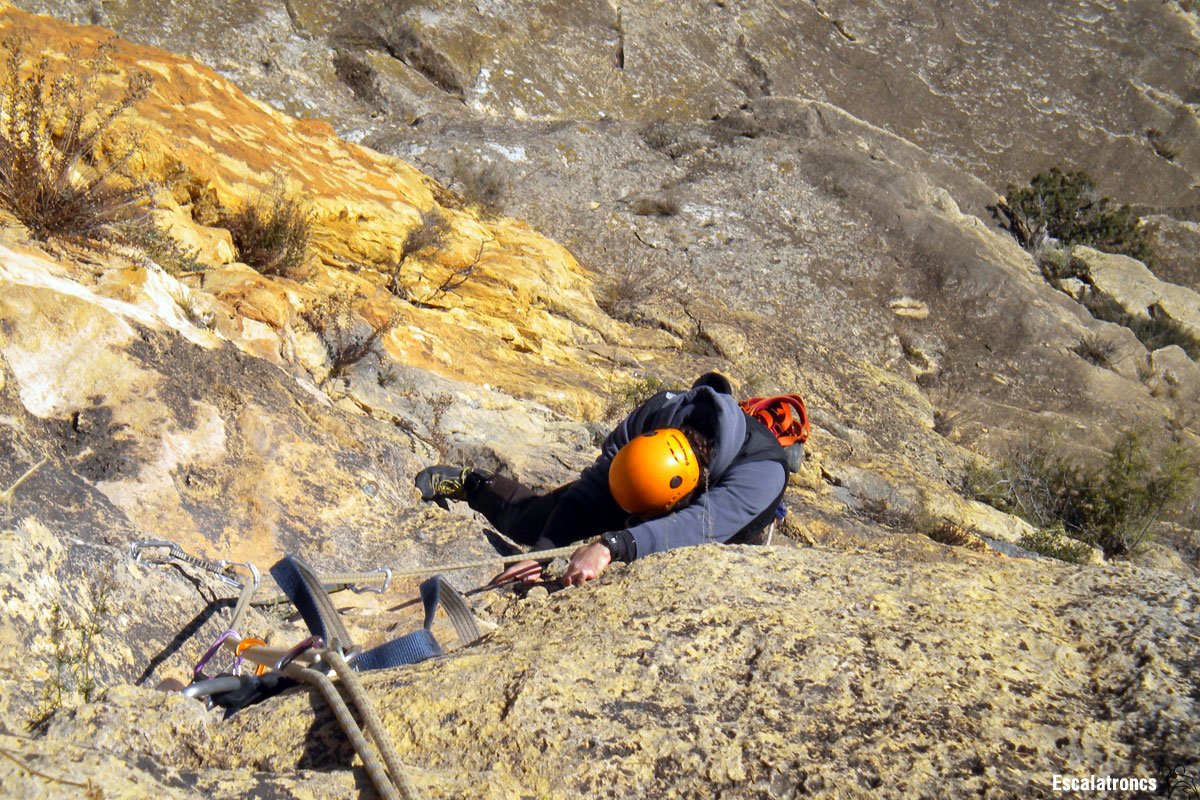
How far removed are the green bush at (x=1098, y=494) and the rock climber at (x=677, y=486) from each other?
5.27 m

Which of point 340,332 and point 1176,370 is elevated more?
point 340,332

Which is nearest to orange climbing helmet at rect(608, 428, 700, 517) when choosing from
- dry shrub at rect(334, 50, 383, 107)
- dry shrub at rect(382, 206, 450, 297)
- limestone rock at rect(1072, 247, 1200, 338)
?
dry shrub at rect(382, 206, 450, 297)

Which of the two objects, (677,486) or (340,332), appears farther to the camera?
(340,332)

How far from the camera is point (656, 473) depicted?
3418 millimetres

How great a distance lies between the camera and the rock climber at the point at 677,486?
3.23 meters

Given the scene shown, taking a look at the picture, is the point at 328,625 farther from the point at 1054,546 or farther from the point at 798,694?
the point at 1054,546

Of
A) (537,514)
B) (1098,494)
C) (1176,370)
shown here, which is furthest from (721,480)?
(1176,370)

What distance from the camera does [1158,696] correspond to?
5.75 ft

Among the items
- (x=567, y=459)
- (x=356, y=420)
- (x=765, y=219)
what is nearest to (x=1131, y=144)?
(x=765, y=219)

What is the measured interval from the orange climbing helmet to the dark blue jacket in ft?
0.25

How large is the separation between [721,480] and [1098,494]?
6.57 meters

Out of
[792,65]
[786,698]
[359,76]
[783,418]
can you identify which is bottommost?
[792,65]

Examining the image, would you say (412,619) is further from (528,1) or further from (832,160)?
(528,1)

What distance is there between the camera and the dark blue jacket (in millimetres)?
3309
